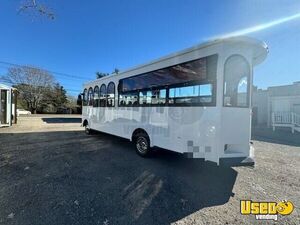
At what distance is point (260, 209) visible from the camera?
336 centimetres

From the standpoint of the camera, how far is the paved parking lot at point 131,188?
298 centimetres

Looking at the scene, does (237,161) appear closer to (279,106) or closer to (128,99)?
(128,99)

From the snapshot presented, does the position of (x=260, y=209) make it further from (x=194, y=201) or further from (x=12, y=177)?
(x=12, y=177)

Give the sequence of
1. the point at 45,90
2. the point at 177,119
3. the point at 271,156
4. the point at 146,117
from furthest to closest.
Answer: the point at 45,90, the point at 271,156, the point at 146,117, the point at 177,119

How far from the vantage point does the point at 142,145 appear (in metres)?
6.28

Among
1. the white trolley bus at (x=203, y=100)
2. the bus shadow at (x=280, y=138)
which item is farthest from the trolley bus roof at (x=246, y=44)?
the bus shadow at (x=280, y=138)

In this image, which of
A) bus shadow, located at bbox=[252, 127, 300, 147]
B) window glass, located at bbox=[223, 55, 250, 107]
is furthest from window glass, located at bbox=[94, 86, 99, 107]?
bus shadow, located at bbox=[252, 127, 300, 147]

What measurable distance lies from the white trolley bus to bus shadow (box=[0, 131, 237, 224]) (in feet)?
2.22

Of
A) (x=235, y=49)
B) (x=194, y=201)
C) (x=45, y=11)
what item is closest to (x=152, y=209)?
(x=194, y=201)

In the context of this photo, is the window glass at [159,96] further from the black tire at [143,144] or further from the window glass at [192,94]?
the black tire at [143,144]

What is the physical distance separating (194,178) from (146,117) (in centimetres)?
227

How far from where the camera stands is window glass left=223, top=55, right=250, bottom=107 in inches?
162

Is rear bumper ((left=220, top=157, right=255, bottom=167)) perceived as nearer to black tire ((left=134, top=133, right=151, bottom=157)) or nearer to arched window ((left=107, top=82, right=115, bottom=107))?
black tire ((left=134, top=133, right=151, bottom=157))

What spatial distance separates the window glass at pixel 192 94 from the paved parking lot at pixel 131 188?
1827 mm
